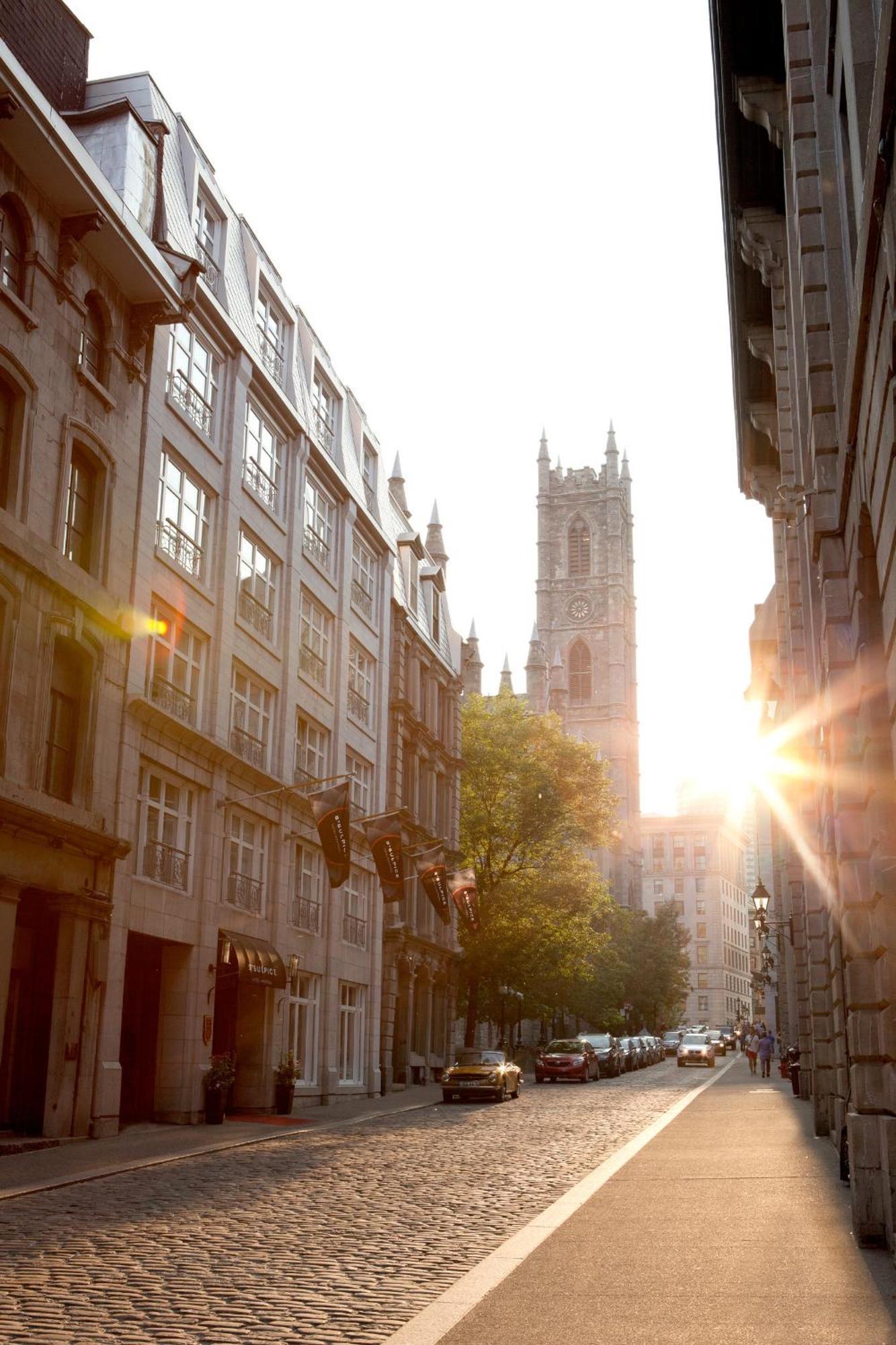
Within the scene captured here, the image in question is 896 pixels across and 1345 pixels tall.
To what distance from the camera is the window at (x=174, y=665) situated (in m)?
25.2

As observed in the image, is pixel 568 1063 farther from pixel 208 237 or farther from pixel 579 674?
pixel 579 674

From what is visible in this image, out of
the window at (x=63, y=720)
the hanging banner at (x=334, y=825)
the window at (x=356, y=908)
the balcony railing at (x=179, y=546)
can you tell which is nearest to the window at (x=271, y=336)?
the balcony railing at (x=179, y=546)

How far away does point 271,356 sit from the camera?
33125 millimetres

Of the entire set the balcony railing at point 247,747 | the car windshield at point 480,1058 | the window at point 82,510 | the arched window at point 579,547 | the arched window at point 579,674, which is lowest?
the car windshield at point 480,1058

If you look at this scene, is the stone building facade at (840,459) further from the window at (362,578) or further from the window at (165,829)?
the window at (362,578)

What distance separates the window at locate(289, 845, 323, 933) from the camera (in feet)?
106

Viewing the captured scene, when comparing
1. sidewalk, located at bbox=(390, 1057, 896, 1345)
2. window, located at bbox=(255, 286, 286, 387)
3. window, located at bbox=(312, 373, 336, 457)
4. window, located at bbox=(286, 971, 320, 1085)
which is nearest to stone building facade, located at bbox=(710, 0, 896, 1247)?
sidewalk, located at bbox=(390, 1057, 896, 1345)

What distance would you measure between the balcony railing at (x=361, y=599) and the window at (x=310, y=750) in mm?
4894

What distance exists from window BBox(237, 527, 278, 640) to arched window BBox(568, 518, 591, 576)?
330 feet

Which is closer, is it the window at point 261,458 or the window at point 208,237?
the window at point 208,237

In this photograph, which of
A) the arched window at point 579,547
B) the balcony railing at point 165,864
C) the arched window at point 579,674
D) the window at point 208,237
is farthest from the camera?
the arched window at point 579,547

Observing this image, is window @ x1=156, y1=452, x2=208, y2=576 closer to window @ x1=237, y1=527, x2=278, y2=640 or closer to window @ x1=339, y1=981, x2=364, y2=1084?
window @ x1=237, y1=527, x2=278, y2=640

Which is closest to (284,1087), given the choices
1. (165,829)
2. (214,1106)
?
(214,1106)

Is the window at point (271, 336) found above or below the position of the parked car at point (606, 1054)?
above
